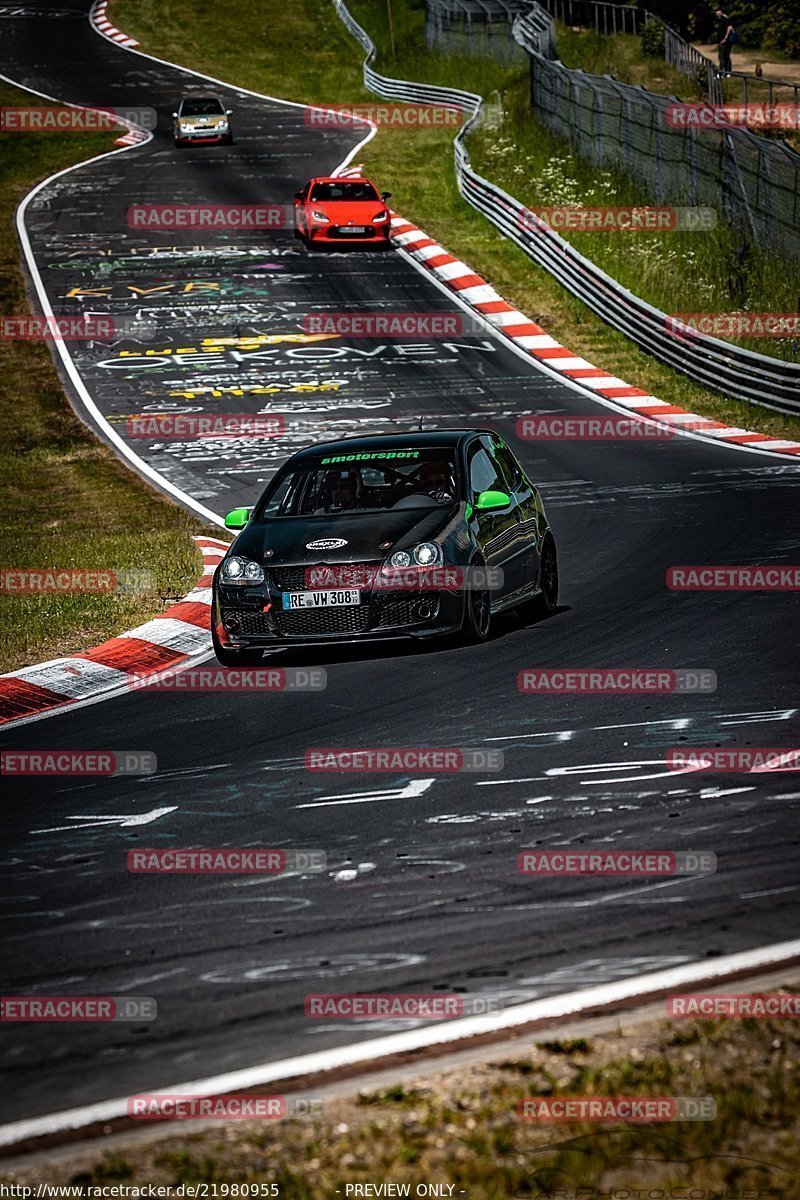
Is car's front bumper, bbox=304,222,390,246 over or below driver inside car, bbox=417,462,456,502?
below

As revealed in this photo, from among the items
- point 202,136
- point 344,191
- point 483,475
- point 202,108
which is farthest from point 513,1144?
point 202,108

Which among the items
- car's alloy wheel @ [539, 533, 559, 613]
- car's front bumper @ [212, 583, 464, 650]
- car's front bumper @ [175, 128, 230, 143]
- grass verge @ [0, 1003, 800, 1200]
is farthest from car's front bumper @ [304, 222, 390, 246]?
grass verge @ [0, 1003, 800, 1200]

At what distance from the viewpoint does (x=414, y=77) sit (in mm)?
55625

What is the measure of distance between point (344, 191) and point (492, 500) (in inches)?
1028

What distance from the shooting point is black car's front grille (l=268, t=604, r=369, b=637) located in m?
11.1

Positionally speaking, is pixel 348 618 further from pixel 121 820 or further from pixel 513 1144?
pixel 513 1144

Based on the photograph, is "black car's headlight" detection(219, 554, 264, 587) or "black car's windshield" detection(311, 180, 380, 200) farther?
"black car's windshield" detection(311, 180, 380, 200)

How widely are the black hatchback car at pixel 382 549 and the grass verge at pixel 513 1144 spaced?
6.47 m

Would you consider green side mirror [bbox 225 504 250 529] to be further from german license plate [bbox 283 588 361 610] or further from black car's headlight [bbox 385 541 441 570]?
black car's headlight [bbox 385 541 441 570]

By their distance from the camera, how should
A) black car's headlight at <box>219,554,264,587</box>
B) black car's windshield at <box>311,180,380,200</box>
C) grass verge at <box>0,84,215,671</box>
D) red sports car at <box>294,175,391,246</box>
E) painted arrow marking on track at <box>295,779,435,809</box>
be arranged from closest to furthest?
painted arrow marking on track at <box>295,779,435,809</box> < black car's headlight at <box>219,554,264,587</box> < grass verge at <box>0,84,215,671</box> < red sports car at <box>294,175,391,246</box> < black car's windshield at <box>311,180,380,200</box>

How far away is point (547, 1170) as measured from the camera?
13.8 ft

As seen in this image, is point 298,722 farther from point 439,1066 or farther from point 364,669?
point 439,1066

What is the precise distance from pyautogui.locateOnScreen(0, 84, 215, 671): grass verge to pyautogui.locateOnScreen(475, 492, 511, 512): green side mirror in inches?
125

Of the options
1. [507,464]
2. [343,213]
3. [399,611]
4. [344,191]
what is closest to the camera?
[399,611]
